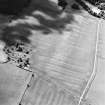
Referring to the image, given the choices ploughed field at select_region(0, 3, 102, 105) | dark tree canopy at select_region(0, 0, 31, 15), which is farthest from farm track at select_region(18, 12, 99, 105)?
dark tree canopy at select_region(0, 0, 31, 15)

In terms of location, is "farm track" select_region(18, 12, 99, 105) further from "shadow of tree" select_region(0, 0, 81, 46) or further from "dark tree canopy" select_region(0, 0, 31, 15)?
"dark tree canopy" select_region(0, 0, 31, 15)

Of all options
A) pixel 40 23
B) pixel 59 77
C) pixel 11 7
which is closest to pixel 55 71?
pixel 59 77

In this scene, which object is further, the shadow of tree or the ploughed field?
the shadow of tree

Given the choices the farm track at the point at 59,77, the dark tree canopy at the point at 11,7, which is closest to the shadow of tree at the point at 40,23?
the dark tree canopy at the point at 11,7

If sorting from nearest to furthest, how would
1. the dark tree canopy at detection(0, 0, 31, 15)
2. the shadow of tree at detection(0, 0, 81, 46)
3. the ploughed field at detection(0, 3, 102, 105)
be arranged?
1. the ploughed field at detection(0, 3, 102, 105)
2. the shadow of tree at detection(0, 0, 81, 46)
3. the dark tree canopy at detection(0, 0, 31, 15)

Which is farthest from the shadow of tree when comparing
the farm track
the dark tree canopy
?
the farm track

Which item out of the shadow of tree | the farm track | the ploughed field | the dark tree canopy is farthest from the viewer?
the dark tree canopy

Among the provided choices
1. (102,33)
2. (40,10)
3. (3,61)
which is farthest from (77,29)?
(3,61)

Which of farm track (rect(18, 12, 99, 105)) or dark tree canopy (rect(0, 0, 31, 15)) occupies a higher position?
dark tree canopy (rect(0, 0, 31, 15))

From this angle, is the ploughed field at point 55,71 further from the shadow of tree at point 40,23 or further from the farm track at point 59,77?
the shadow of tree at point 40,23

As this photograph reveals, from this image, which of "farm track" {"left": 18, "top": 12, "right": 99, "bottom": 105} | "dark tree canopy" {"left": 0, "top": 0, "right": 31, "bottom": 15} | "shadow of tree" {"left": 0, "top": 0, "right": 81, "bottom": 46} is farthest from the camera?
"dark tree canopy" {"left": 0, "top": 0, "right": 31, "bottom": 15}

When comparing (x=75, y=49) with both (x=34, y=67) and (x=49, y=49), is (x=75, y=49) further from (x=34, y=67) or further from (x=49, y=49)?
(x=34, y=67)
